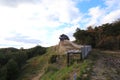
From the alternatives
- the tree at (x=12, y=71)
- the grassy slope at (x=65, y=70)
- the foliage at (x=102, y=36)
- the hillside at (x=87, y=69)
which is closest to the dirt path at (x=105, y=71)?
the hillside at (x=87, y=69)

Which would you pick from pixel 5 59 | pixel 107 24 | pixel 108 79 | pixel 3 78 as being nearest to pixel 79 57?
pixel 108 79

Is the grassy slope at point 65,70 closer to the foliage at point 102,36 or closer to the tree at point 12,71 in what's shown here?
the tree at point 12,71

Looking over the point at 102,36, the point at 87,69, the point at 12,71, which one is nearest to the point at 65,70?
the point at 87,69

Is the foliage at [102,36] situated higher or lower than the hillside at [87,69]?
higher

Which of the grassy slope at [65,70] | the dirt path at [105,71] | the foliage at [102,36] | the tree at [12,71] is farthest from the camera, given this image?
the foliage at [102,36]

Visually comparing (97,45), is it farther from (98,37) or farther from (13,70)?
(13,70)

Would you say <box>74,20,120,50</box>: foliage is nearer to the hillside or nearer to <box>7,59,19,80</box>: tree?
the hillside

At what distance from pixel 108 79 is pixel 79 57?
1128 cm

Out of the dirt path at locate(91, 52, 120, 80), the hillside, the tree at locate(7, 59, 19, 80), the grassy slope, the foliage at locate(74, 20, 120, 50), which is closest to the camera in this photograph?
the dirt path at locate(91, 52, 120, 80)

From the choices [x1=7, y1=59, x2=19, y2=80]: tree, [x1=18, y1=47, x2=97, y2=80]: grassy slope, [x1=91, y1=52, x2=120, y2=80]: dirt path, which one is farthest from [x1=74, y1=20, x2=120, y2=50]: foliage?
[x1=91, y1=52, x2=120, y2=80]: dirt path

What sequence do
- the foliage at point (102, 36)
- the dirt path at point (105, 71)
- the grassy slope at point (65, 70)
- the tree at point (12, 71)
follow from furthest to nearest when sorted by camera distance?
the foliage at point (102, 36) < the tree at point (12, 71) < the grassy slope at point (65, 70) < the dirt path at point (105, 71)

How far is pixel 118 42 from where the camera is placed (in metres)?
47.6

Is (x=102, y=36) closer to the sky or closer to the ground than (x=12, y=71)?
closer to the sky

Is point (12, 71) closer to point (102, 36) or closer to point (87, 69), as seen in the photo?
point (102, 36)
